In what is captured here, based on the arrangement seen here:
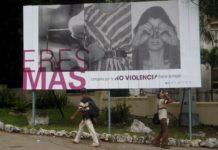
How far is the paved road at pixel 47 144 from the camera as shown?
45.0 feet

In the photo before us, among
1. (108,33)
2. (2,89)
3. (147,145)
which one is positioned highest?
(108,33)

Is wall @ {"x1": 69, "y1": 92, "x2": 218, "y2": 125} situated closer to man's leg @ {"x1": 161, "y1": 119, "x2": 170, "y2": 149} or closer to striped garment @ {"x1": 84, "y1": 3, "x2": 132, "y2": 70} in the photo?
striped garment @ {"x1": 84, "y1": 3, "x2": 132, "y2": 70}

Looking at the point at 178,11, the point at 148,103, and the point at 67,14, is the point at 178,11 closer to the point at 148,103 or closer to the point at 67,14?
the point at 67,14

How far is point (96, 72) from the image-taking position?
15.7 m

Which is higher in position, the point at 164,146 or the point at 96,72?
the point at 96,72

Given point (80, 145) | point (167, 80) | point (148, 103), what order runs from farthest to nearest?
point (148, 103) < point (167, 80) < point (80, 145)

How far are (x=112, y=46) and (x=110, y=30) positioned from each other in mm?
520

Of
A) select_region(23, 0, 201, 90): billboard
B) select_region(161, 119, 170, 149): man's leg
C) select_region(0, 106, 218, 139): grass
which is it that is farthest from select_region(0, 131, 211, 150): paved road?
select_region(23, 0, 201, 90): billboard

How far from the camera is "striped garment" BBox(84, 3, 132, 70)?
15758 millimetres

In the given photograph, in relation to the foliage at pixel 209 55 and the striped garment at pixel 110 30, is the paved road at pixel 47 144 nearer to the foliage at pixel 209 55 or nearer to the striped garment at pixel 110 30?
the striped garment at pixel 110 30

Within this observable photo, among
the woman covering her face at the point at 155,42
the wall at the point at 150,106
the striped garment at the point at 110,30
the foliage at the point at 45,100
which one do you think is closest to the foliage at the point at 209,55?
the wall at the point at 150,106

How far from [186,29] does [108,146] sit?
4.46 meters

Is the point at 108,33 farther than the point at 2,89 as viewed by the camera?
No

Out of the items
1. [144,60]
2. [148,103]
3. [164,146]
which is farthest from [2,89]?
[164,146]
